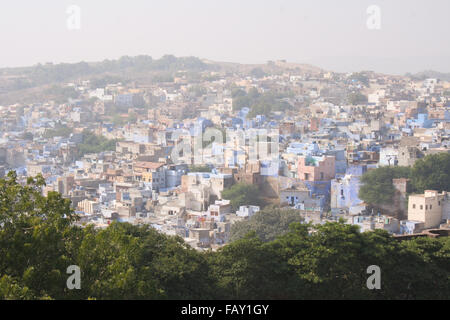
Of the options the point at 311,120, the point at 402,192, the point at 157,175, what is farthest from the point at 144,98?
the point at 402,192

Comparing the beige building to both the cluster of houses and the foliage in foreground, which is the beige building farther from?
the foliage in foreground

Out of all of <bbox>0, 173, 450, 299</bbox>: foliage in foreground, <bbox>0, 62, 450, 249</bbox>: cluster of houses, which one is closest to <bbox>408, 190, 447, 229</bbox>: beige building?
<bbox>0, 62, 450, 249</bbox>: cluster of houses

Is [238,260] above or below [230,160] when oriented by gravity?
above

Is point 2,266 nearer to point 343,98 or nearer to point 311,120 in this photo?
point 311,120

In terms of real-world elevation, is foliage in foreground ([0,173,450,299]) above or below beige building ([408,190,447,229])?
above

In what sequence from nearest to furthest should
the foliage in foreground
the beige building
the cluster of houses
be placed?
the foliage in foreground → the beige building → the cluster of houses

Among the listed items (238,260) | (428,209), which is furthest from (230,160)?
(238,260)

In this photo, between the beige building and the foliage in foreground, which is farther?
the beige building

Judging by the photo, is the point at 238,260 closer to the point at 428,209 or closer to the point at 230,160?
the point at 428,209
